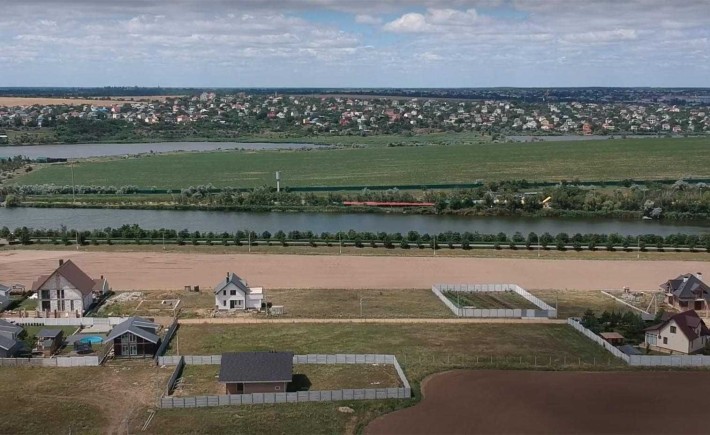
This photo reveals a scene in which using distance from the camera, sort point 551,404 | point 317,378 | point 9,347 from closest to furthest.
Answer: point 551,404 → point 317,378 → point 9,347

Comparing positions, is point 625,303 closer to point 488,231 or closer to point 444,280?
point 444,280

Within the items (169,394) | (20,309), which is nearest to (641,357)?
(169,394)

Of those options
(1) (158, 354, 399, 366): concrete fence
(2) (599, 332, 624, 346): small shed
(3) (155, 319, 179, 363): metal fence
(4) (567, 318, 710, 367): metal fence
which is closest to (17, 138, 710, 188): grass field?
(3) (155, 319, 179, 363): metal fence

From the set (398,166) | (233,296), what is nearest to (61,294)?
(233,296)

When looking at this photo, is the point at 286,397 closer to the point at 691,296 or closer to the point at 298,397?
the point at 298,397

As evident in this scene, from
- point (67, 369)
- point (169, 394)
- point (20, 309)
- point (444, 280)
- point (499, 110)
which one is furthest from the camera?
point (499, 110)
